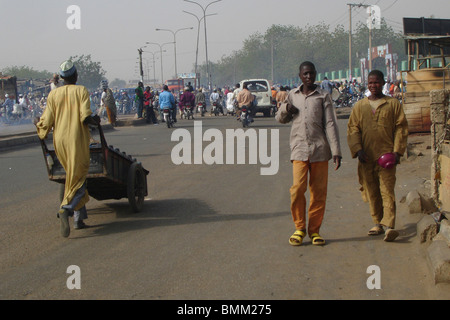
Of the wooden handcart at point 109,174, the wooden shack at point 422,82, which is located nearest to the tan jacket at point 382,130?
the wooden handcart at point 109,174

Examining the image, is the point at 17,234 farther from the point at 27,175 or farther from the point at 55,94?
the point at 27,175

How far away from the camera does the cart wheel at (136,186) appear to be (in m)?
6.95

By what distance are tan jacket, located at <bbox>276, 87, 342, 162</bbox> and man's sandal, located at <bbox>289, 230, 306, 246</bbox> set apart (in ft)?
2.35

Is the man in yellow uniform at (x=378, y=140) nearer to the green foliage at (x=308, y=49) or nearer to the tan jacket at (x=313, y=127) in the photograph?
the tan jacket at (x=313, y=127)

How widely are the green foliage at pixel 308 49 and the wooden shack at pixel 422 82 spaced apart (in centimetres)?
5919

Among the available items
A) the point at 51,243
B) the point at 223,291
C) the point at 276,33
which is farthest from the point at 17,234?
the point at 276,33

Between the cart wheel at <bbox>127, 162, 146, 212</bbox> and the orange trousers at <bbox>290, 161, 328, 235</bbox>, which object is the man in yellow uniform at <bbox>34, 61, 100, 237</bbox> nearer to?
the cart wheel at <bbox>127, 162, 146, 212</bbox>

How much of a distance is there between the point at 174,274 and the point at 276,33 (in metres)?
121

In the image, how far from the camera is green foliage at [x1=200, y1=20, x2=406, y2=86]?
91.7 meters

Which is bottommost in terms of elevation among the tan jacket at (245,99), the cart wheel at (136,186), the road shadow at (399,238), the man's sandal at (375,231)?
the road shadow at (399,238)

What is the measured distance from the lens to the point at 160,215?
23.3ft

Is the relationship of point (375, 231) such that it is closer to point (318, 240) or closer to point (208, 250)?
point (318, 240)

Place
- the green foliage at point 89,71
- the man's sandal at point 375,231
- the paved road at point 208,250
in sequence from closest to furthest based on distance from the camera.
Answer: the paved road at point 208,250 < the man's sandal at point 375,231 < the green foliage at point 89,71

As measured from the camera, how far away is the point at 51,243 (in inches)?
230
